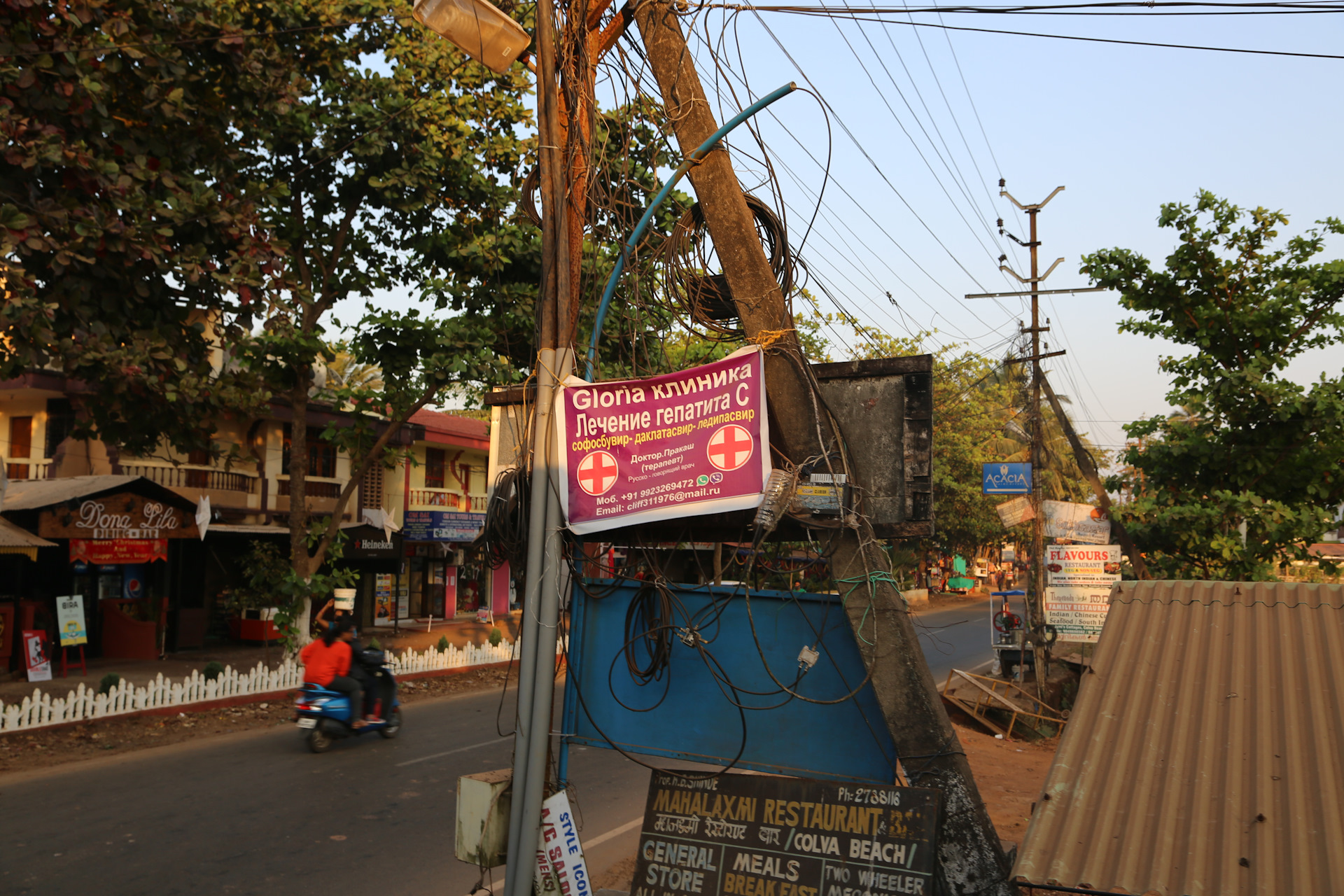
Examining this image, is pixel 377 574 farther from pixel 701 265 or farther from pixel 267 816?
pixel 701 265

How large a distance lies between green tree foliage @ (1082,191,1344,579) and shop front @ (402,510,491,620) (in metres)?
20.2

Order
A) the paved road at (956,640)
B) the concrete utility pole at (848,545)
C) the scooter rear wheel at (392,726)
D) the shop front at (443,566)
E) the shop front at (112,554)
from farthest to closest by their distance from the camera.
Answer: the shop front at (443,566) < the paved road at (956,640) < the shop front at (112,554) < the scooter rear wheel at (392,726) < the concrete utility pole at (848,545)

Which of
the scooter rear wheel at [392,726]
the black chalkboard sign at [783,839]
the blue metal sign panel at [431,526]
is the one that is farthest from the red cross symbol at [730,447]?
the blue metal sign panel at [431,526]

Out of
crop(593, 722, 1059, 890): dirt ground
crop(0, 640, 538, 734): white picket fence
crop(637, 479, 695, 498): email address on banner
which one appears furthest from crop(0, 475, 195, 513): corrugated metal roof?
crop(637, 479, 695, 498): email address on banner

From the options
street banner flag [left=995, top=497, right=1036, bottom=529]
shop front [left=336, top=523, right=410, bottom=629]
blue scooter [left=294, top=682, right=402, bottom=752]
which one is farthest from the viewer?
shop front [left=336, top=523, right=410, bottom=629]

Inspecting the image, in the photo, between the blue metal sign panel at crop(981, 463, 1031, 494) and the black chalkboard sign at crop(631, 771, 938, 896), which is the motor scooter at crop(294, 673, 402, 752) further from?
the blue metal sign panel at crop(981, 463, 1031, 494)

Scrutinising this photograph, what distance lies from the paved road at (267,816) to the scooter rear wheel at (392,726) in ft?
0.48

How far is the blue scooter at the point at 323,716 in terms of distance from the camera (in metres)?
11.1

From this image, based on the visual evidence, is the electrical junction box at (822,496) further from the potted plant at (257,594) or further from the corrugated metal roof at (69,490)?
the potted plant at (257,594)

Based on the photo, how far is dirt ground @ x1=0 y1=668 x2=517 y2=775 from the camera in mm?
10844

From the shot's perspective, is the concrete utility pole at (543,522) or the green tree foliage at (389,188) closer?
the concrete utility pole at (543,522)

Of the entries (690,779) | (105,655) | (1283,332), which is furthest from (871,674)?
(105,655)

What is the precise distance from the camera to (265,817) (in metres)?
8.27

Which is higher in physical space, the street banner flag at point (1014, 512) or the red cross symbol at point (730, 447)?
the red cross symbol at point (730, 447)
